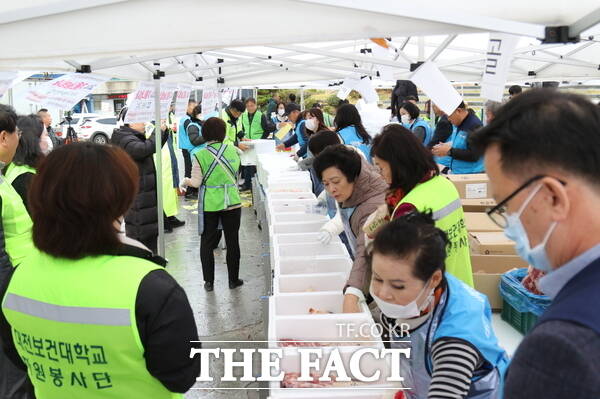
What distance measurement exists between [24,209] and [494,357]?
7.69 feet

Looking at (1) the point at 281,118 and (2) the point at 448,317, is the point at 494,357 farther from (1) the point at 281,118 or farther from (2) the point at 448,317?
(1) the point at 281,118

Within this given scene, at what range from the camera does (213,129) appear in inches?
188

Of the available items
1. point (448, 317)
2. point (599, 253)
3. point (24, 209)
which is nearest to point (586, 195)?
point (599, 253)

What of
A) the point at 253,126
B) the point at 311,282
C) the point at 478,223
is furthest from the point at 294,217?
the point at 253,126

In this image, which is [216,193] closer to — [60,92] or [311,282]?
[60,92]

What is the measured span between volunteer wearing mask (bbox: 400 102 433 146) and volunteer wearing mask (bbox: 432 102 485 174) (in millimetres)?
1550

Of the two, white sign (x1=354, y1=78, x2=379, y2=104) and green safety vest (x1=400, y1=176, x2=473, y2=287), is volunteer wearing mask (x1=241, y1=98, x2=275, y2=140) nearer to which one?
white sign (x1=354, y1=78, x2=379, y2=104)

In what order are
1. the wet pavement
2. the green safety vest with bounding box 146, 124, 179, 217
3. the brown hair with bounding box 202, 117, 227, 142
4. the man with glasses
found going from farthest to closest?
the green safety vest with bounding box 146, 124, 179, 217 → the brown hair with bounding box 202, 117, 227, 142 → the wet pavement → the man with glasses

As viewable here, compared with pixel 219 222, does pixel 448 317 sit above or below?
above

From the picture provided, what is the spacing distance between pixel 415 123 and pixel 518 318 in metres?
4.35

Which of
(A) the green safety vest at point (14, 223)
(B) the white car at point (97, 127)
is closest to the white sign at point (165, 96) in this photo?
(A) the green safety vest at point (14, 223)

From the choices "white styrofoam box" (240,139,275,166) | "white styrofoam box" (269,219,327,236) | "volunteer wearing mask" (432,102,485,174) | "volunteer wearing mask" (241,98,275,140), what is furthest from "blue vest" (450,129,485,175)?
"volunteer wearing mask" (241,98,275,140)

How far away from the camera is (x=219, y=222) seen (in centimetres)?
514

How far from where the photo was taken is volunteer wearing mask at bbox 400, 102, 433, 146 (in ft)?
21.9
